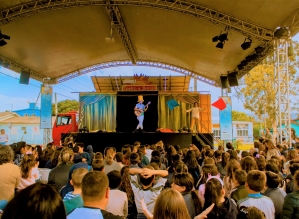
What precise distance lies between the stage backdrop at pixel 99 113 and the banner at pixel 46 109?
5.42 feet

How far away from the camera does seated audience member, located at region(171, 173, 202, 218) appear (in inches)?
91.4

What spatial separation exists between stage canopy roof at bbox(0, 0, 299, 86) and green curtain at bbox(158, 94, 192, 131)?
2.35 m

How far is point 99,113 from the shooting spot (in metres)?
14.5

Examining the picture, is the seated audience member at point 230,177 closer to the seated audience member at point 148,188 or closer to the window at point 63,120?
the seated audience member at point 148,188

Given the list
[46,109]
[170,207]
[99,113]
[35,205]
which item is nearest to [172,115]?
[99,113]

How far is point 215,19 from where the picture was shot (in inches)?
334

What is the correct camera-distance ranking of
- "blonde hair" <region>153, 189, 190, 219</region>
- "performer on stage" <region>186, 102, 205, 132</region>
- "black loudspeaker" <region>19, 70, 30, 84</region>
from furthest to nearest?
"black loudspeaker" <region>19, 70, 30, 84</region> < "performer on stage" <region>186, 102, 205, 132</region> < "blonde hair" <region>153, 189, 190, 219</region>

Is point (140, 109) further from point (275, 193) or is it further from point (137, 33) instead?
point (275, 193)

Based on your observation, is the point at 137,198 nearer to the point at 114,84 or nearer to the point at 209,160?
the point at 209,160

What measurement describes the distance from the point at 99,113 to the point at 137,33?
488cm

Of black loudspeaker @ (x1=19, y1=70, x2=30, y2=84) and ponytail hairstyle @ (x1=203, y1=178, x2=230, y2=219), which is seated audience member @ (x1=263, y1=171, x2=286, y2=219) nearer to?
ponytail hairstyle @ (x1=203, y1=178, x2=230, y2=219)

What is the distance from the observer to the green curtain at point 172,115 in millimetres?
14211

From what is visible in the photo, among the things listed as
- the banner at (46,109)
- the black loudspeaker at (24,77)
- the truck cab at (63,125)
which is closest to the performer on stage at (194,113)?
the truck cab at (63,125)

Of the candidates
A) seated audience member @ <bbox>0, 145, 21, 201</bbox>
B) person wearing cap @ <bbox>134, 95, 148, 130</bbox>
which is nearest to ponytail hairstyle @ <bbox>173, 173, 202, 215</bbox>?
seated audience member @ <bbox>0, 145, 21, 201</bbox>
